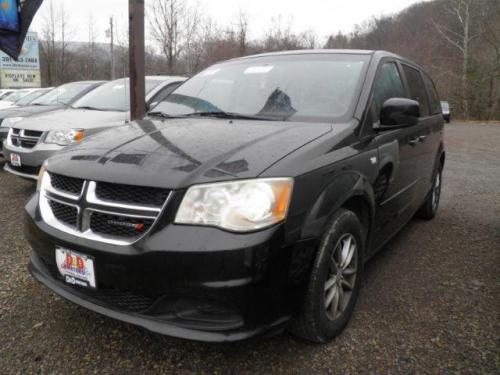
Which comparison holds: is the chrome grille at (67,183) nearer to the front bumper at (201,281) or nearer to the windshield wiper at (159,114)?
the front bumper at (201,281)

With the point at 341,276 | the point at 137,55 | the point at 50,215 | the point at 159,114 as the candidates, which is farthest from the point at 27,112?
the point at 341,276

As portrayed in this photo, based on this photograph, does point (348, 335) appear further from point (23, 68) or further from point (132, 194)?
point (23, 68)

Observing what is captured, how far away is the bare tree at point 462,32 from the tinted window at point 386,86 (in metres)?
31.2

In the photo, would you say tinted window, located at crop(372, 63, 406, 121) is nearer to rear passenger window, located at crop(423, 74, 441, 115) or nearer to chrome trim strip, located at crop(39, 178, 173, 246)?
rear passenger window, located at crop(423, 74, 441, 115)

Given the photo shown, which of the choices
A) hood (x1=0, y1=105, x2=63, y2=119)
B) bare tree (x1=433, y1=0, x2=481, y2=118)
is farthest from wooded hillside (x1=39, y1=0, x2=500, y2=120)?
hood (x1=0, y1=105, x2=63, y2=119)

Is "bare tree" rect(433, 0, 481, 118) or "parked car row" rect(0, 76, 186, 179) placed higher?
"bare tree" rect(433, 0, 481, 118)

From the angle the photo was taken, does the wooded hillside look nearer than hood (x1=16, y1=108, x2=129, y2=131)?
No

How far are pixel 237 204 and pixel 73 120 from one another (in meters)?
3.99

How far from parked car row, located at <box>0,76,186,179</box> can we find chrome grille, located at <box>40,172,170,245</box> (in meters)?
2.91

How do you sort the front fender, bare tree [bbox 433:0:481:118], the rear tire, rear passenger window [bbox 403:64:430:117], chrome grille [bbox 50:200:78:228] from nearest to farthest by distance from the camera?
the front fender
chrome grille [bbox 50:200:78:228]
rear passenger window [bbox 403:64:430:117]
the rear tire
bare tree [bbox 433:0:481:118]

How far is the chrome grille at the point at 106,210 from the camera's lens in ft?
5.79

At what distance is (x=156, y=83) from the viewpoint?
6.05m

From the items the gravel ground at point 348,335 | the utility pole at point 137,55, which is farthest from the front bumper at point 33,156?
the gravel ground at point 348,335

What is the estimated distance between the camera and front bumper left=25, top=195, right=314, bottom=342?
1.67 meters
